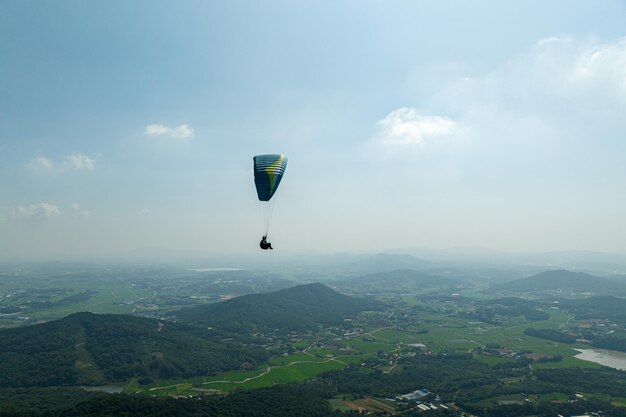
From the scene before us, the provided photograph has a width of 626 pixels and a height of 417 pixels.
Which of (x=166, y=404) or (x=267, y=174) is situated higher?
(x=267, y=174)

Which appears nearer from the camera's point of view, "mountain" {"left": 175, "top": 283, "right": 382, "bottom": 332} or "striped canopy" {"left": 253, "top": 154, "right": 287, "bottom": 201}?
"striped canopy" {"left": 253, "top": 154, "right": 287, "bottom": 201}

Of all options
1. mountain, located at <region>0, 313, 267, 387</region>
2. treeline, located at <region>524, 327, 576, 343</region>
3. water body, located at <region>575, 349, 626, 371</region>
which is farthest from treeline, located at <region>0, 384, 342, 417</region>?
treeline, located at <region>524, 327, 576, 343</region>

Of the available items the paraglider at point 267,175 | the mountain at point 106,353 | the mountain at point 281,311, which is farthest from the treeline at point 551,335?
the paraglider at point 267,175

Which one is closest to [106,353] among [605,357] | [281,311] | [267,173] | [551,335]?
[281,311]

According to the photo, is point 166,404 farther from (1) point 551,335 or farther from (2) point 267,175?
(1) point 551,335

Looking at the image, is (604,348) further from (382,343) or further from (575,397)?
(382,343)

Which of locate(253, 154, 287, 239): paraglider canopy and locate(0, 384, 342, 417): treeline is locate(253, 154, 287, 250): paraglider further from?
locate(0, 384, 342, 417): treeline
